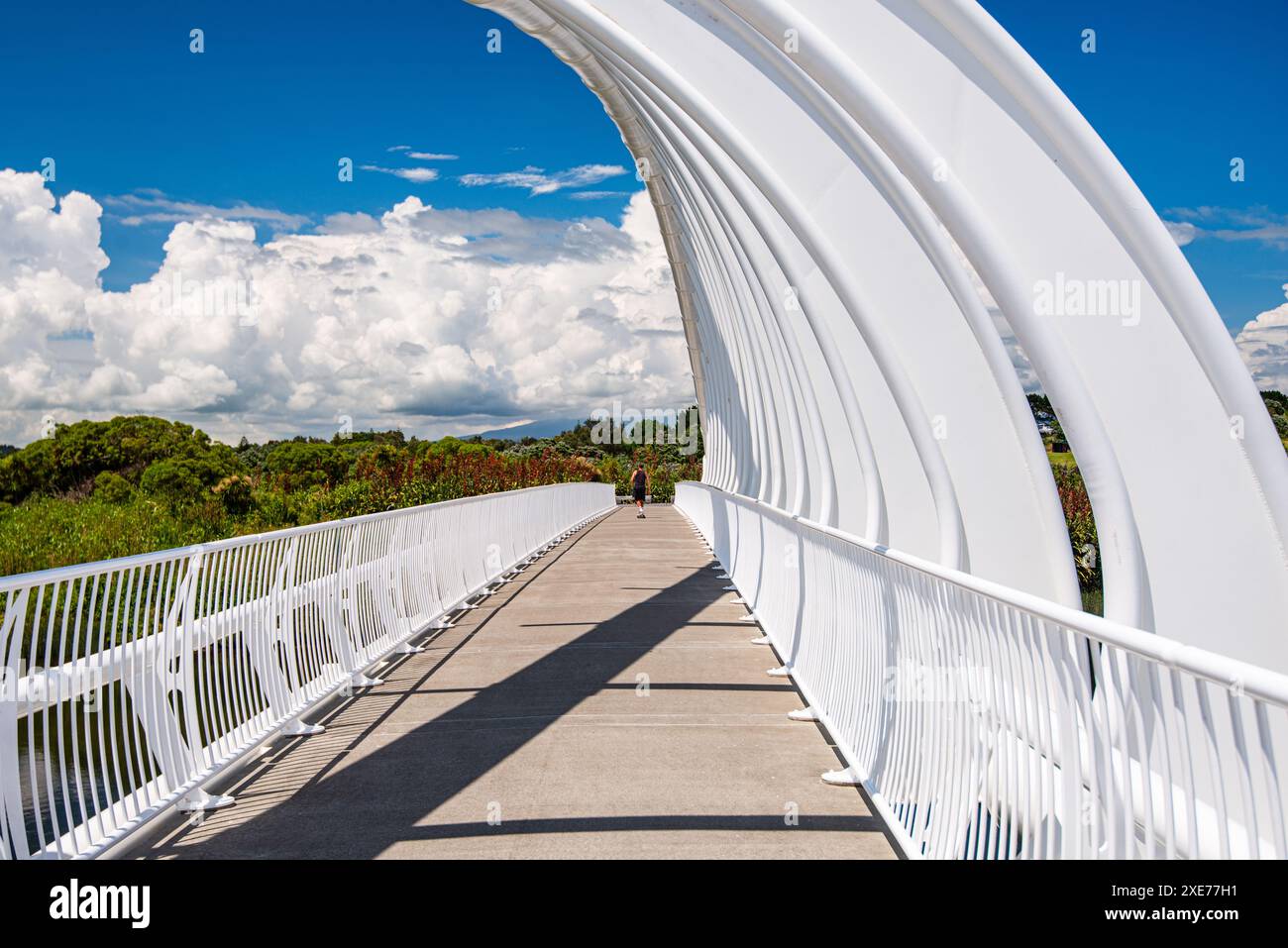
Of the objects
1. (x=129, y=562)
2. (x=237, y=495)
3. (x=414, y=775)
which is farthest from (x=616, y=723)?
(x=237, y=495)

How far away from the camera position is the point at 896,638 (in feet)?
17.5

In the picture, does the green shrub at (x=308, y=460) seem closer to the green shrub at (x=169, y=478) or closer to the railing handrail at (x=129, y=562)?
the green shrub at (x=169, y=478)

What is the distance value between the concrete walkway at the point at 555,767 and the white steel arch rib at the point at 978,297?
80.6 inches

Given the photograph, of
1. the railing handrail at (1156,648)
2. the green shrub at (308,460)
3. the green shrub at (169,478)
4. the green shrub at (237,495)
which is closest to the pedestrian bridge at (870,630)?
the railing handrail at (1156,648)

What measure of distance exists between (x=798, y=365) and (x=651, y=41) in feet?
13.5

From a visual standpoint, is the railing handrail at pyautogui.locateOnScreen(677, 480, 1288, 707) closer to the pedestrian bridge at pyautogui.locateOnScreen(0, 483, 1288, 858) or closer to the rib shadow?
the pedestrian bridge at pyautogui.locateOnScreen(0, 483, 1288, 858)

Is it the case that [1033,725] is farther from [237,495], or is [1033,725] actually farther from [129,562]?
[237,495]

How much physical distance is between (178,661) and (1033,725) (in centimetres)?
→ 445

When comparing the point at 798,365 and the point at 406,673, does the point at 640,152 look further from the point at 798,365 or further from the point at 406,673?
the point at 406,673

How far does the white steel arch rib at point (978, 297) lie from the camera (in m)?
5.64

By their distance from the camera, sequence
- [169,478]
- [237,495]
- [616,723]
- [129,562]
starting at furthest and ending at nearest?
1. [169,478]
2. [237,495]
3. [616,723]
4. [129,562]

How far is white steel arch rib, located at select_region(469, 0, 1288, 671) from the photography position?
18.5 ft

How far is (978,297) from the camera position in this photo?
7047 mm
